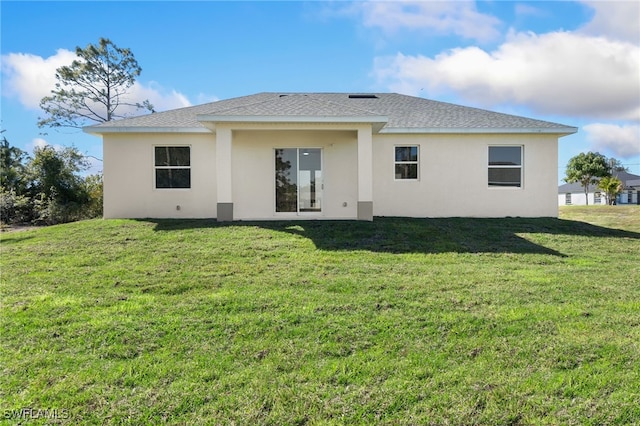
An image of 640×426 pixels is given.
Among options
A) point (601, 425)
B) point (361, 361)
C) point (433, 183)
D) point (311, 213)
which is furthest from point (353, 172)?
point (601, 425)

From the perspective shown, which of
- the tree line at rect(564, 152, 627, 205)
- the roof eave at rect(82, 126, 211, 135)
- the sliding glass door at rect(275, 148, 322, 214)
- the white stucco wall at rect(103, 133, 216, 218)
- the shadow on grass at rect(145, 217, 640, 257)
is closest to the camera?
the shadow on grass at rect(145, 217, 640, 257)

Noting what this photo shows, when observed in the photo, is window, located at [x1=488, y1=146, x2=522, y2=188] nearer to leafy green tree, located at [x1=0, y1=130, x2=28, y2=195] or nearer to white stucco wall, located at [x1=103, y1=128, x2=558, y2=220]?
white stucco wall, located at [x1=103, y1=128, x2=558, y2=220]

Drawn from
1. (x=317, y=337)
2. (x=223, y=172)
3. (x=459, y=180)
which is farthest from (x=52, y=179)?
(x=317, y=337)

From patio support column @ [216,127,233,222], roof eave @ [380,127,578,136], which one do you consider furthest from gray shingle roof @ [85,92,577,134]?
patio support column @ [216,127,233,222]

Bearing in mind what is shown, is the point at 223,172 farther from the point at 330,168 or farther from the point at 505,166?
the point at 505,166

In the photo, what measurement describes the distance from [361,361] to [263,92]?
16.7m

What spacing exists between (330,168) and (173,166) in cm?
545

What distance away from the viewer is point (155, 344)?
4477 mm

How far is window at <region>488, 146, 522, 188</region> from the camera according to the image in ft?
48.3

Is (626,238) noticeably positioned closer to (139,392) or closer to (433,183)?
(433,183)

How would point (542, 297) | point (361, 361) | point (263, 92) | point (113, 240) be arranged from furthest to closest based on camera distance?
point (263, 92) → point (113, 240) → point (542, 297) → point (361, 361)

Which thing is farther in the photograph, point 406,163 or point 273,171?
point 406,163

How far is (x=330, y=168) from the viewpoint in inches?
557

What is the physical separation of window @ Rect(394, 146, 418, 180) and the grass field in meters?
6.08
